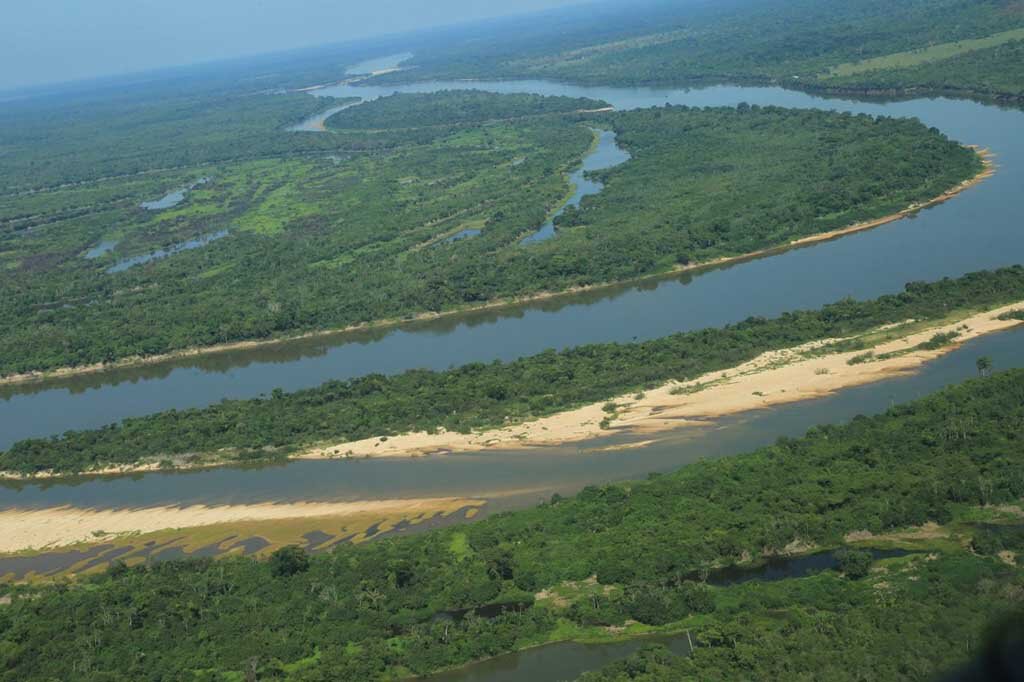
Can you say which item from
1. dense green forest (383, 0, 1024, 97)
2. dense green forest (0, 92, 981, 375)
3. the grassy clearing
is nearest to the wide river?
dense green forest (0, 92, 981, 375)

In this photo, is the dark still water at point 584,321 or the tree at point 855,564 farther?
the dark still water at point 584,321

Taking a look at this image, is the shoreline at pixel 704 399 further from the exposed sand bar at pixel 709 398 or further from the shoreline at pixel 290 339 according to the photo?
the shoreline at pixel 290 339

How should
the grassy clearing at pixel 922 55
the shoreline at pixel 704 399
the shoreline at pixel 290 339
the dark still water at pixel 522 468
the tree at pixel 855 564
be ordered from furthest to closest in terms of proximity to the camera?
the grassy clearing at pixel 922 55 → the shoreline at pixel 290 339 → the shoreline at pixel 704 399 → the dark still water at pixel 522 468 → the tree at pixel 855 564

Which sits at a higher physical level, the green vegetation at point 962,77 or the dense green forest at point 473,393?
the green vegetation at point 962,77

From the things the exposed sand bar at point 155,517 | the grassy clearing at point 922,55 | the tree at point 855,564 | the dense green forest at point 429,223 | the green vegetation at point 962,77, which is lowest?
the exposed sand bar at point 155,517

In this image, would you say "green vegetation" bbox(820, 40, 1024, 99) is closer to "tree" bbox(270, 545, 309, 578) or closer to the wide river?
the wide river

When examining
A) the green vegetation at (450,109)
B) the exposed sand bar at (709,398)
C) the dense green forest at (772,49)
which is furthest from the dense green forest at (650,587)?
the green vegetation at (450,109)

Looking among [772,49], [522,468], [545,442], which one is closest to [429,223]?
[545,442]

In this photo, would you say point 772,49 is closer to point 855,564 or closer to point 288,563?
point 855,564
